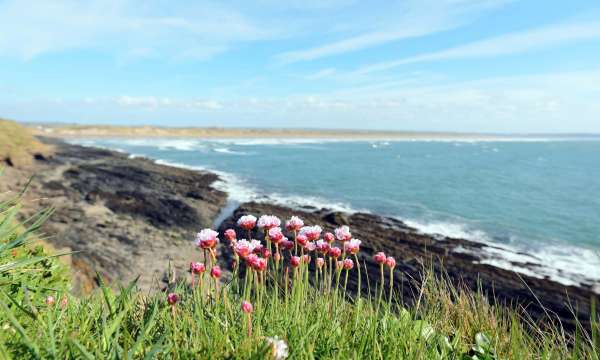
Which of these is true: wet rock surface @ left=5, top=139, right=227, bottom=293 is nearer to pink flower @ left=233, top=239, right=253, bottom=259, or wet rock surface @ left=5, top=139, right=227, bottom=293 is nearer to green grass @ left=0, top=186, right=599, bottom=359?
green grass @ left=0, top=186, right=599, bottom=359

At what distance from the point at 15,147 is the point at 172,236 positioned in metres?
28.6

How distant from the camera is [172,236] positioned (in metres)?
17.0

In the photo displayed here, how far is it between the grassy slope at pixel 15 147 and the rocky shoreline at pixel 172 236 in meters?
3.30

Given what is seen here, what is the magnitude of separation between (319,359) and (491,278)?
12.9 meters

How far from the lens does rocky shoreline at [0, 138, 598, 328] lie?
11828 mm

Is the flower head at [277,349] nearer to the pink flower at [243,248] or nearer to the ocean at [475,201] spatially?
the pink flower at [243,248]

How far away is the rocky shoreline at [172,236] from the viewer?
38.8ft

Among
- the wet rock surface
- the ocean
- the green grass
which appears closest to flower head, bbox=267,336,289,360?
the green grass

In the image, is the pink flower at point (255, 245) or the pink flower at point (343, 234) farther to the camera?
the pink flower at point (343, 234)

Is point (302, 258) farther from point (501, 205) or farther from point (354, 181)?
point (354, 181)

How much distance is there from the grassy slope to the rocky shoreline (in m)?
3.30

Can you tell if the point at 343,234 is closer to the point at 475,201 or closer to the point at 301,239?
the point at 301,239

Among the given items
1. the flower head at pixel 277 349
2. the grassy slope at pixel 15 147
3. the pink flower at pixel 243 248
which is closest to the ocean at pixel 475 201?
the pink flower at pixel 243 248

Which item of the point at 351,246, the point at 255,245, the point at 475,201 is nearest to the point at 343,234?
the point at 351,246
